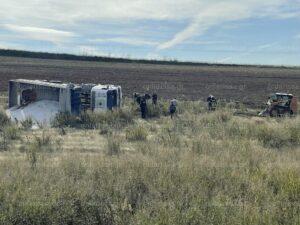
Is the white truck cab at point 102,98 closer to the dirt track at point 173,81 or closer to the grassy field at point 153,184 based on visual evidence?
the grassy field at point 153,184

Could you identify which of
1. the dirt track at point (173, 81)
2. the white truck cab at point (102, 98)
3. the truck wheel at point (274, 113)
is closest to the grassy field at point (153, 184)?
the white truck cab at point (102, 98)

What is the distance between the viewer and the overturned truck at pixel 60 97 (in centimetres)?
2102

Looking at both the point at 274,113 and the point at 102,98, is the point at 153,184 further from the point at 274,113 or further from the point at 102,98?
the point at 274,113

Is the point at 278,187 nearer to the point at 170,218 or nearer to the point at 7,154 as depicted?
the point at 170,218

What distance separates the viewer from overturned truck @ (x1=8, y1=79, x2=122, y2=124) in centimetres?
2102

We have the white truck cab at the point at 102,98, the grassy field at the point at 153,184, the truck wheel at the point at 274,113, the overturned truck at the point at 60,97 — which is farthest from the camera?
the truck wheel at the point at 274,113

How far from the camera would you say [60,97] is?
838 inches

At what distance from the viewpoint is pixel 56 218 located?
689 cm

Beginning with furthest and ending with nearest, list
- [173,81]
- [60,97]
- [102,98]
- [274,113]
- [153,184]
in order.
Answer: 1. [173,81]
2. [274,113]
3. [102,98]
4. [60,97]
5. [153,184]

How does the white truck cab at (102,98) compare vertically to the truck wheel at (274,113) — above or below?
above

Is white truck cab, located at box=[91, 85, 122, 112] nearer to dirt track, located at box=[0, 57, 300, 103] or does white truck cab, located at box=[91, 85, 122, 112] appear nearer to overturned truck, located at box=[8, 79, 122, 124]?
overturned truck, located at box=[8, 79, 122, 124]

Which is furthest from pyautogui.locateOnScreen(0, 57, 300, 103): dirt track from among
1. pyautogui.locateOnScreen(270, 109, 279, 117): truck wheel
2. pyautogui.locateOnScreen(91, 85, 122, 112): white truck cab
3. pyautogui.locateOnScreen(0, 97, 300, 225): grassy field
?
pyautogui.locateOnScreen(0, 97, 300, 225): grassy field

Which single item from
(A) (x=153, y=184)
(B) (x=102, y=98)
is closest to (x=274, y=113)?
(B) (x=102, y=98)

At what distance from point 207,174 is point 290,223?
2.39m
